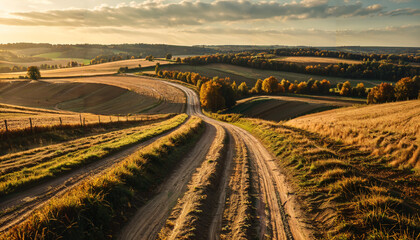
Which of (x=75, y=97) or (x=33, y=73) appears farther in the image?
(x=33, y=73)

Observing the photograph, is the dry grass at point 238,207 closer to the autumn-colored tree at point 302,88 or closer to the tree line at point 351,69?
the autumn-colored tree at point 302,88

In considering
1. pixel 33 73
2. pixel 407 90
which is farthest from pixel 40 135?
pixel 33 73

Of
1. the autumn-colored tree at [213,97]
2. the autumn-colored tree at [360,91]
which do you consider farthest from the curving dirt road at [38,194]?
the autumn-colored tree at [360,91]

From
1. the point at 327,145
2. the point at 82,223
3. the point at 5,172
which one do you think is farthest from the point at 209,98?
the point at 82,223

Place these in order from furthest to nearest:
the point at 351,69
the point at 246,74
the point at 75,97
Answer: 1. the point at 246,74
2. the point at 351,69
3. the point at 75,97

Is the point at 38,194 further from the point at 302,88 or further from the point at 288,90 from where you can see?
the point at 302,88

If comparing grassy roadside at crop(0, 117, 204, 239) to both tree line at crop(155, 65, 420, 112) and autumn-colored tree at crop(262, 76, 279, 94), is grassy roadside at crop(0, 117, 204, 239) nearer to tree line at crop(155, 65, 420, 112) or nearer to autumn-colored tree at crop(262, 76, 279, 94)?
tree line at crop(155, 65, 420, 112)

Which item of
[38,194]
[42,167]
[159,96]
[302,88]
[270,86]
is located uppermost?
[270,86]

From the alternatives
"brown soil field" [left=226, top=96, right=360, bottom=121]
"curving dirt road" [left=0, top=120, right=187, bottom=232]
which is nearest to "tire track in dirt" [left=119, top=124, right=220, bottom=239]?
"curving dirt road" [left=0, top=120, right=187, bottom=232]
